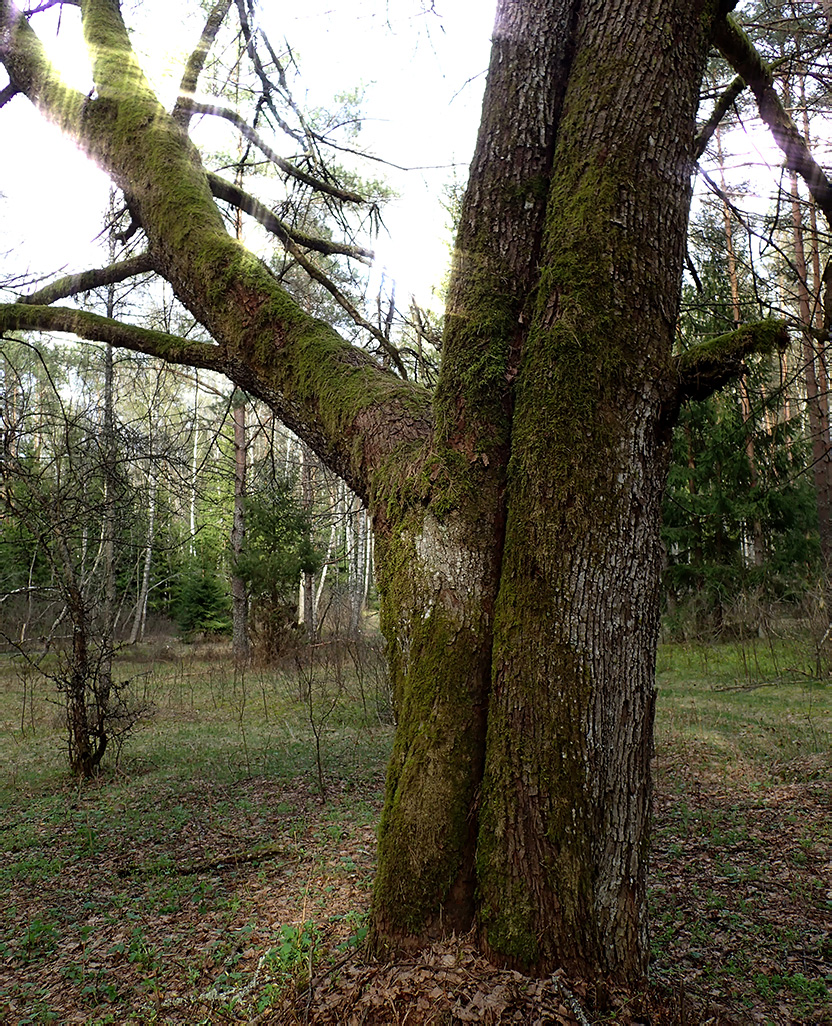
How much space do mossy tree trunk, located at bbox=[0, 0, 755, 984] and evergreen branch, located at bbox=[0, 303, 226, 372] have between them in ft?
1.78

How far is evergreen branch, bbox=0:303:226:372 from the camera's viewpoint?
2.80 meters

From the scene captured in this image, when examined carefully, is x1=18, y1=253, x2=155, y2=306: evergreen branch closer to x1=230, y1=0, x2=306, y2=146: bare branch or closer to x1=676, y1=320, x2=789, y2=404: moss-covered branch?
x1=230, y1=0, x2=306, y2=146: bare branch

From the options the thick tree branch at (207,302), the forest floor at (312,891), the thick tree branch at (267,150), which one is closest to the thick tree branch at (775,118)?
the thick tree branch at (207,302)

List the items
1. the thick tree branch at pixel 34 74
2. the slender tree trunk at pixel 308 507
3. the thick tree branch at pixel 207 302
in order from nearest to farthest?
the thick tree branch at pixel 207 302
the thick tree branch at pixel 34 74
the slender tree trunk at pixel 308 507

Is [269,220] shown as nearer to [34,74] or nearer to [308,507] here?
[34,74]

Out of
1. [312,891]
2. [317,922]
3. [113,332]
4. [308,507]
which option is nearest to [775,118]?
[113,332]

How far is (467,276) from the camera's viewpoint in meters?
2.25

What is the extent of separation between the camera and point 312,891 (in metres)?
3.18

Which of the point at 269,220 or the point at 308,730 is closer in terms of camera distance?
the point at 269,220

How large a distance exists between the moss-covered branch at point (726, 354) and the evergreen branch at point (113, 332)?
178 cm

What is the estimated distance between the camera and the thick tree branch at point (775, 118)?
262cm

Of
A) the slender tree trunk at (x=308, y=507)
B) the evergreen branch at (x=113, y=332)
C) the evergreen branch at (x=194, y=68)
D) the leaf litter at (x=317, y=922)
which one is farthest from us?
the slender tree trunk at (x=308, y=507)

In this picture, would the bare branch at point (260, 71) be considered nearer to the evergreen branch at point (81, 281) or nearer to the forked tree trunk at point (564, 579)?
the evergreen branch at point (81, 281)

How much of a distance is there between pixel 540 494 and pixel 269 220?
279 cm
